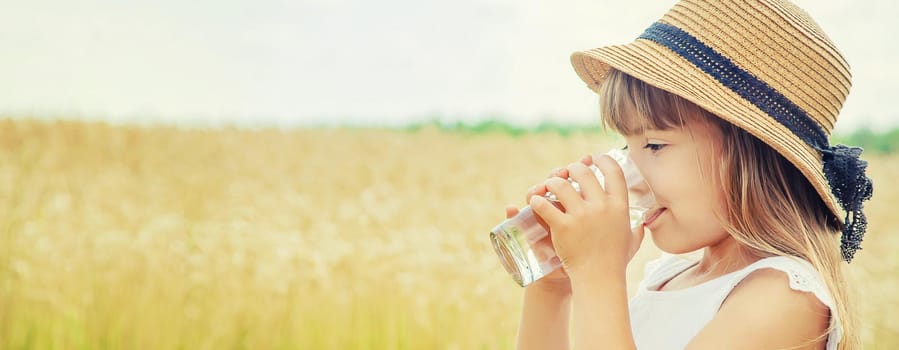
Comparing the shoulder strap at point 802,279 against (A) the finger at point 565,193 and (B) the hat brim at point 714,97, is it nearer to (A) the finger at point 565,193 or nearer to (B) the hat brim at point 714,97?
(B) the hat brim at point 714,97

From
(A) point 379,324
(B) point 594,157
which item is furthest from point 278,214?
(B) point 594,157

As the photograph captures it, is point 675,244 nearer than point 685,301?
Yes

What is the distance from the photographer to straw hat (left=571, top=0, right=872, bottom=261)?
1.15 metres

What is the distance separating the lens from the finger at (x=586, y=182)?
108 centimetres

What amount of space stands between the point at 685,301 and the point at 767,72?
36 centimetres

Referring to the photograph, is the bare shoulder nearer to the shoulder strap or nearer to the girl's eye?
the shoulder strap

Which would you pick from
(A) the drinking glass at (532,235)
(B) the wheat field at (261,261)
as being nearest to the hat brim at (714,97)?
(A) the drinking glass at (532,235)

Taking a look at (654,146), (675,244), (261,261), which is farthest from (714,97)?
(261,261)

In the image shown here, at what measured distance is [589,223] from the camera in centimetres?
106

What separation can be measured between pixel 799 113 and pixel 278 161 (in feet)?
12.8

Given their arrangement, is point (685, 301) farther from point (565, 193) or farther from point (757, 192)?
point (565, 193)

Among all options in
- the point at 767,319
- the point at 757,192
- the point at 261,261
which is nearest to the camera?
the point at 767,319

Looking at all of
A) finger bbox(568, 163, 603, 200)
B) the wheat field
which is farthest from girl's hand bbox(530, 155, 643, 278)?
the wheat field

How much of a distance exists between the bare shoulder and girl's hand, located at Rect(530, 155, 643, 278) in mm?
146
